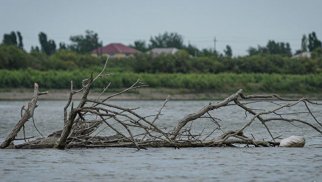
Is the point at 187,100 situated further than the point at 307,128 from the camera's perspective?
Yes

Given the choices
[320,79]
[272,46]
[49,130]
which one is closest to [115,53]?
[272,46]

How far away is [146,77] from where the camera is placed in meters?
78.4

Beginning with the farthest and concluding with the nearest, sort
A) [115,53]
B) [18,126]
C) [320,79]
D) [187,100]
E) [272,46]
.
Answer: [115,53] → [272,46] → [320,79] → [187,100] → [18,126]

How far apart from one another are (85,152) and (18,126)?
2.00 meters

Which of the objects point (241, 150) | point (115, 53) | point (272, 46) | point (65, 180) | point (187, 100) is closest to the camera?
point (65, 180)

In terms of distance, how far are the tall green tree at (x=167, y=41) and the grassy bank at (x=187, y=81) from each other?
7436 cm

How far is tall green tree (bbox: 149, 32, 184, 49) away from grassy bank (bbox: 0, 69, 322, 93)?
74.4m

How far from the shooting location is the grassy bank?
2904 inches

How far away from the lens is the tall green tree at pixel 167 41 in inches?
6225

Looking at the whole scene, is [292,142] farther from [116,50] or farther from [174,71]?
[116,50]

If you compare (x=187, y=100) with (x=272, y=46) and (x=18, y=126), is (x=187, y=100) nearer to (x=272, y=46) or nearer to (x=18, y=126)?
(x=18, y=126)

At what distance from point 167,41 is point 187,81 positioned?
3216 inches

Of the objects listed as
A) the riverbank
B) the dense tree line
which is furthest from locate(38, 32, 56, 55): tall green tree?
the riverbank

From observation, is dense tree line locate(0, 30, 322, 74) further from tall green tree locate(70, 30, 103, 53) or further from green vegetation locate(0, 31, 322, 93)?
tall green tree locate(70, 30, 103, 53)
